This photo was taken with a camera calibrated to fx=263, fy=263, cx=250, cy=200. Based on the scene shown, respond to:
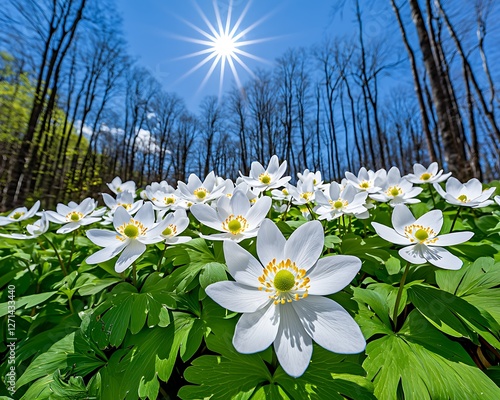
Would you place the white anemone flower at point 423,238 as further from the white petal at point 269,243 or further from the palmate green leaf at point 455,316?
the white petal at point 269,243

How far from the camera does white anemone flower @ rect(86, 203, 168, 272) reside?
90 centimetres

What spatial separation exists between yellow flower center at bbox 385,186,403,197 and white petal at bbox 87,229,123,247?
131 cm

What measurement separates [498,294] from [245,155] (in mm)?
11633

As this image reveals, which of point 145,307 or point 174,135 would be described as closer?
point 145,307

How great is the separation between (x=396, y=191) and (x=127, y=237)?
131cm

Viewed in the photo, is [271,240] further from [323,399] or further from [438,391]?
[438,391]

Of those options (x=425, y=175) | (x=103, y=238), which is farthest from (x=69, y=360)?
(x=425, y=175)

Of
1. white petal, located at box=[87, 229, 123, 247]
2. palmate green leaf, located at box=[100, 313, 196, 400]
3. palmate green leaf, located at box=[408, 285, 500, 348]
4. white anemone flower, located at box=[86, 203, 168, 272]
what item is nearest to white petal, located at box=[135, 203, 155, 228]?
white anemone flower, located at box=[86, 203, 168, 272]

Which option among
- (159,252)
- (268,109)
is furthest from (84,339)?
(268,109)

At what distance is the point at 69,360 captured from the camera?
0.84 meters

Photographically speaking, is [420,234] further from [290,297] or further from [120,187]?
[120,187]

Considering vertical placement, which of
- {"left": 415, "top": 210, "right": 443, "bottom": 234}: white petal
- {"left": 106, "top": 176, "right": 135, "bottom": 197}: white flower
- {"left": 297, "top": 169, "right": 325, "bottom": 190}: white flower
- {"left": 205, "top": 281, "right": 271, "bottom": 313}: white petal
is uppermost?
{"left": 106, "top": 176, "right": 135, "bottom": 197}: white flower

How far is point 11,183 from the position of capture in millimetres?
6668

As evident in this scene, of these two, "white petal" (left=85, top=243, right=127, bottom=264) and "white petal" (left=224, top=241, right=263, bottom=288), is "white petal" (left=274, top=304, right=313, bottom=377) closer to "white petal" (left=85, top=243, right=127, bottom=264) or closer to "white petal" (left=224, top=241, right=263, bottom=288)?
"white petal" (left=224, top=241, right=263, bottom=288)
